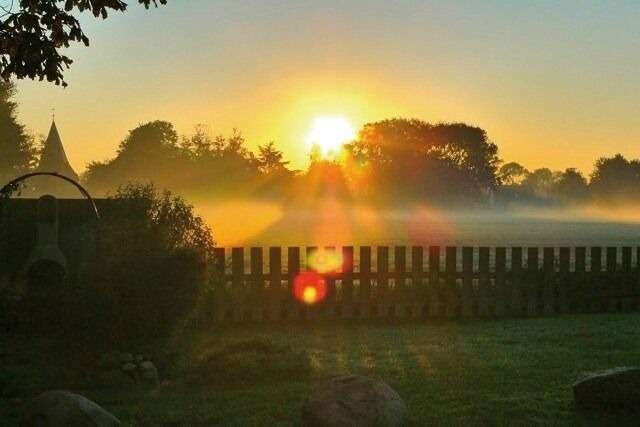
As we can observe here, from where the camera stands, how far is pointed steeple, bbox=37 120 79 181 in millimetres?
112625

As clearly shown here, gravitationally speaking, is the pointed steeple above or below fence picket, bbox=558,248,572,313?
above

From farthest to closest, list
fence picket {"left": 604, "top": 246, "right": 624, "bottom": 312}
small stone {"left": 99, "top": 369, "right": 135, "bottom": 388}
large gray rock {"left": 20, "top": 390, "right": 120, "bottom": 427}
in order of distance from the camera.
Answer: fence picket {"left": 604, "top": 246, "right": 624, "bottom": 312} < small stone {"left": 99, "top": 369, "right": 135, "bottom": 388} < large gray rock {"left": 20, "top": 390, "right": 120, "bottom": 427}

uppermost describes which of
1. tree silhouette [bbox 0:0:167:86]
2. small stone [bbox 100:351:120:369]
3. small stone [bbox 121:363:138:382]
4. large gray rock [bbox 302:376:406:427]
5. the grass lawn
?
tree silhouette [bbox 0:0:167:86]

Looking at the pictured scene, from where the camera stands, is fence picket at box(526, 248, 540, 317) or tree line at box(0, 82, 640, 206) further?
tree line at box(0, 82, 640, 206)

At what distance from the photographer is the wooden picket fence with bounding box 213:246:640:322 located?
48.2 ft

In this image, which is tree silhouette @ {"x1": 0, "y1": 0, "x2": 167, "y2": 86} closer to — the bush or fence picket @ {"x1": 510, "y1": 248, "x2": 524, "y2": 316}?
the bush

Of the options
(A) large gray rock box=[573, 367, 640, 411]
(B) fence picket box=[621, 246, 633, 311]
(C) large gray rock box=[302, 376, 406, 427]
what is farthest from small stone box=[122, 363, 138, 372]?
(B) fence picket box=[621, 246, 633, 311]

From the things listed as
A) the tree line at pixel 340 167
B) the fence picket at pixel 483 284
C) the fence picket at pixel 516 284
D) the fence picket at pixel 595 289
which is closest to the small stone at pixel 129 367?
the fence picket at pixel 483 284

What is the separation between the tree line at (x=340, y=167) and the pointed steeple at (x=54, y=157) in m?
4.14

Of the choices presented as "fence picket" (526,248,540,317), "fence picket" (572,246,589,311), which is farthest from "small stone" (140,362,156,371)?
"fence picket" (572,246,589,311)

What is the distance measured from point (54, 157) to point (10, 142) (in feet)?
116

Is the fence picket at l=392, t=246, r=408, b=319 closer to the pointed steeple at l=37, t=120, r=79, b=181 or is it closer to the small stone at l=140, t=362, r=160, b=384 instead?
the small stone at l=140, t=362, r=160, b=384

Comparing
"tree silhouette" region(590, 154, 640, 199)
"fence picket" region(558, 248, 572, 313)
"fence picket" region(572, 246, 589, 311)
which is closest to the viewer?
"fence picket" region(558, 248, 572, 313)

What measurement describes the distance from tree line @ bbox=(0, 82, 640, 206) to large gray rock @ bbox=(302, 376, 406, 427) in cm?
9784
